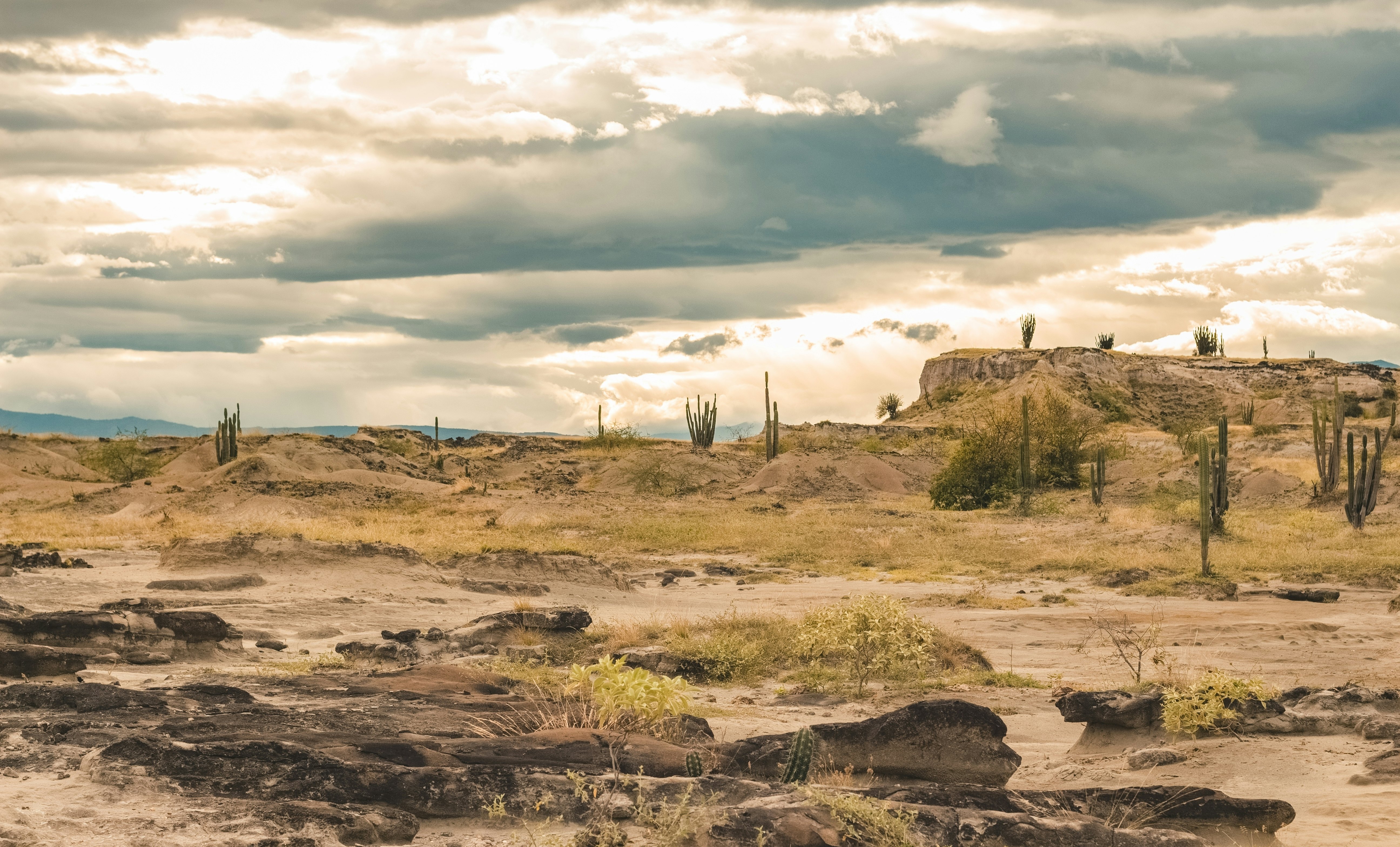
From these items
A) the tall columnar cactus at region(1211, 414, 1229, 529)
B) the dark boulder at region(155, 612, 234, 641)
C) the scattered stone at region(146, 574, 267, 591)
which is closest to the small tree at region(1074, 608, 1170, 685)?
the dark boulder at region(155, 612, 234, 641)

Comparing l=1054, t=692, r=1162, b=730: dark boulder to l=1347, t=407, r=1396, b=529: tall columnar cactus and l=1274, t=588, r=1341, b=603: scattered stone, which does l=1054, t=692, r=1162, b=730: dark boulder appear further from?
l=1347, t=407, r=1396, b=529: tall columnar cactus

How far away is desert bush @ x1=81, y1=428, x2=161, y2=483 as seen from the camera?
194 ft

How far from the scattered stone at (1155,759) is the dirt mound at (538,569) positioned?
1573 centimetres

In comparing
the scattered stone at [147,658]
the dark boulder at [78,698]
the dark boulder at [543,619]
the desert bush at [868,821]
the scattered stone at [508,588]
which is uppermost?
the desert bush at [868,821]

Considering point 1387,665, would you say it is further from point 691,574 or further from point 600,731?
point 691,574

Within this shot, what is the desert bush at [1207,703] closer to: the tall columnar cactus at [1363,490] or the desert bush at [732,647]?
the desert bush at [732,647]

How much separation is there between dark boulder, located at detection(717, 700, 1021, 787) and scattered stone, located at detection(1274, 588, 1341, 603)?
49.5 ft

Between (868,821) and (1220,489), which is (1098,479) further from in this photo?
(868,821)

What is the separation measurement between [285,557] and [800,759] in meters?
19.5

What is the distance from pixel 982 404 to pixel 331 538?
2670 inches

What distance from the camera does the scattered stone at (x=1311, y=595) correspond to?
20.5m

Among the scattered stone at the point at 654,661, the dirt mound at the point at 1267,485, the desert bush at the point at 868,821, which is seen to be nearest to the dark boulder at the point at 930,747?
the desert bush at the point at 868,821

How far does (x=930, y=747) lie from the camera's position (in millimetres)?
8234

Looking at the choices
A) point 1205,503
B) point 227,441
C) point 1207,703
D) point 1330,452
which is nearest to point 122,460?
point 227,441
